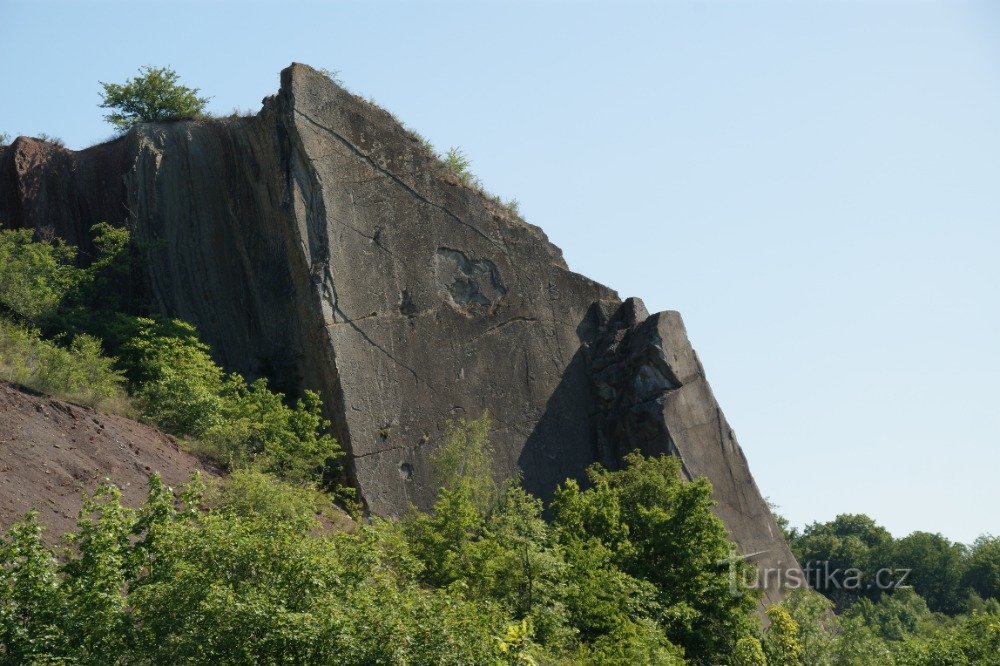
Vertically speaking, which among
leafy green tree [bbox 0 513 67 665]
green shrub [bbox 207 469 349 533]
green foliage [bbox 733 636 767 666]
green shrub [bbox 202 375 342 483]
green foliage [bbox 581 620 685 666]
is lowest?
leafy green tree [bbox 0 513 67 665]

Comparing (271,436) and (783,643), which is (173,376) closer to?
(271,436)

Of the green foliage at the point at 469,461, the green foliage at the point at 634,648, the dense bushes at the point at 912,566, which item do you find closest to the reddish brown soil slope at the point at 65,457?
the green foliage at the point at 469,461

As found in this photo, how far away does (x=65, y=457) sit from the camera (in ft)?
71.1

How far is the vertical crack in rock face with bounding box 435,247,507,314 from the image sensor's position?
29188mm

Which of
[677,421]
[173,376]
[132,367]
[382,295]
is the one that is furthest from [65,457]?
[677,421]

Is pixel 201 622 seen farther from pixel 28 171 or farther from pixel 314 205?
pixel 28 171

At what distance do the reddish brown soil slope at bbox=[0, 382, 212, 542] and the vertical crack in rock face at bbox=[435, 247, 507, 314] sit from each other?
7.37m

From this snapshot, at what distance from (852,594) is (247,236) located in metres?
27.7

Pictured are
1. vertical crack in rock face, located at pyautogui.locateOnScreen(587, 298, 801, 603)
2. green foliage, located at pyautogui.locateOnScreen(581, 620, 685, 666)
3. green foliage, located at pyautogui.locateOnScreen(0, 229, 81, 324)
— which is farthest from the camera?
vertical crack in rock face, located at pyautogui.locateOnScreen(587, 298, 801, 603)

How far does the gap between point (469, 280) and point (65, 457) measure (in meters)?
10.5

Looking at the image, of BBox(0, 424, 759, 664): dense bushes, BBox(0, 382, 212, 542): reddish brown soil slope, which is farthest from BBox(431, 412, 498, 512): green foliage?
BBox(0, 382, 212, 542): reddish brown soil slope

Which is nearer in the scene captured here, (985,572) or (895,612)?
(895,612)

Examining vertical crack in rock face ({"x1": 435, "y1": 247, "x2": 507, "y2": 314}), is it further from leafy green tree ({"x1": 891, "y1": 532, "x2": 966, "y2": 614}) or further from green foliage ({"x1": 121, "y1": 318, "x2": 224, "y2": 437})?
leafy green tree ({"x1": 891, "y1": 532, "x2": 966, "y2": 614})

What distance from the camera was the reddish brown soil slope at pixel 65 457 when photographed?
1992 centimetres
